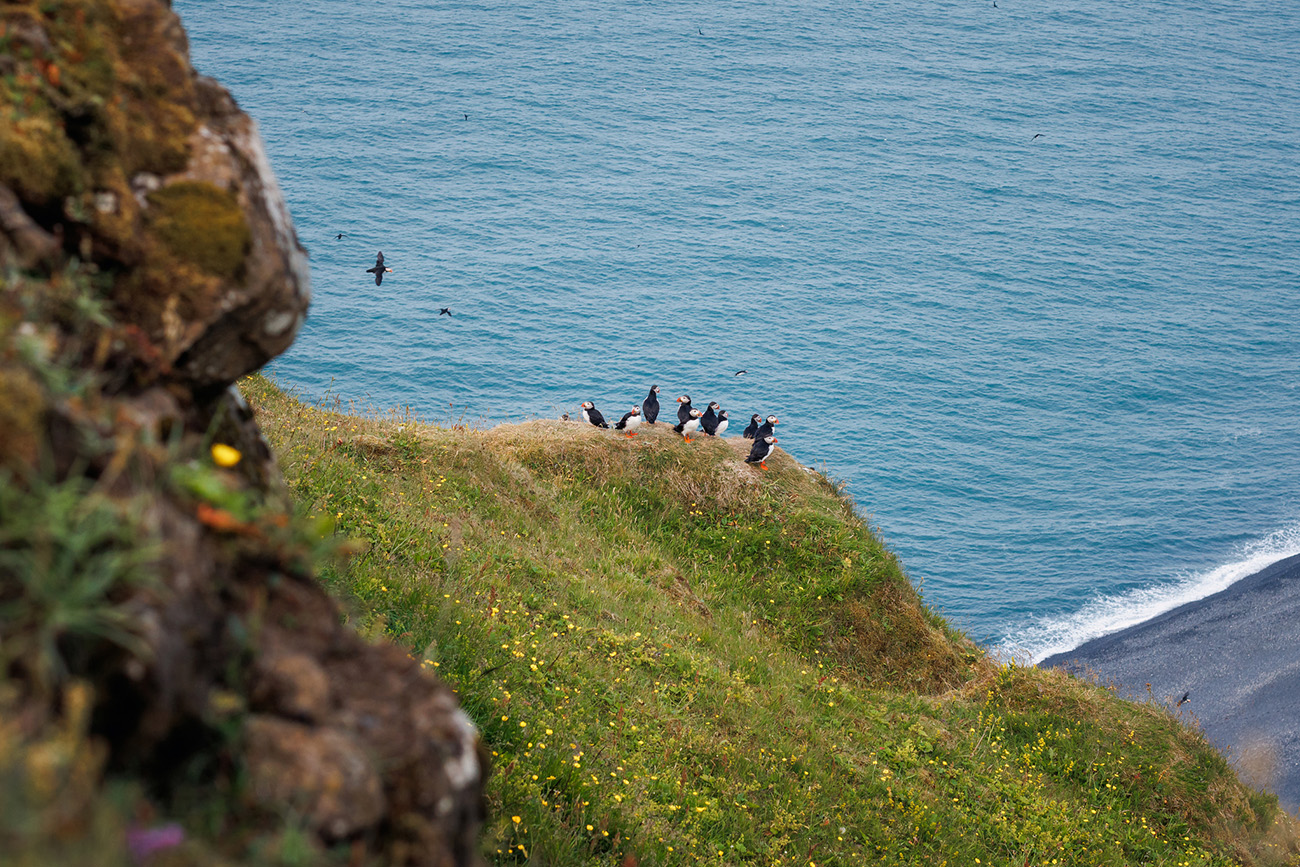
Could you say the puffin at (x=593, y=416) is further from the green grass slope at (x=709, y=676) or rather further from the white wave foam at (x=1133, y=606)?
the white wave foam at (x=1133, y=606)

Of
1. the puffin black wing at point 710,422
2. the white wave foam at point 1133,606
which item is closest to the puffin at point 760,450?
the puffin black wing at point 710,422

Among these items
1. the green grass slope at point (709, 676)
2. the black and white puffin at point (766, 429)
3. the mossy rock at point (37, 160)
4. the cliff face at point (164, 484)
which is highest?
the mossy rock at point (37, 160)

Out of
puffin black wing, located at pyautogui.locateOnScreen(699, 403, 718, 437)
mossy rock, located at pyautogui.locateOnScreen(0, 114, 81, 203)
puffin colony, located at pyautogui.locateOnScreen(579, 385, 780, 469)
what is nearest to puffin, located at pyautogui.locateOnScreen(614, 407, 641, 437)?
Answer: puffin colony, located at pyautogui.locateOnScreen(579, 385, 780, 469)

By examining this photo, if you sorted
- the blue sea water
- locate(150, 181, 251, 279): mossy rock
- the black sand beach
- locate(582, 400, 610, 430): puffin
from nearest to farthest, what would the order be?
locate(150, 181, 251, 279): mossy rock → locate(582, 400, 610, 430): puffin → the black sand beach → the blue sea water

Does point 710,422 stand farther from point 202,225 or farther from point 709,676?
point 202,225

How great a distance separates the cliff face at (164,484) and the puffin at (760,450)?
16.2m

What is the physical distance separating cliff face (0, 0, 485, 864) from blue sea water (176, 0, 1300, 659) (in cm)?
2692

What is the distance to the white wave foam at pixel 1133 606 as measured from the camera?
128 feet

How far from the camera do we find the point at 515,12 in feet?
359

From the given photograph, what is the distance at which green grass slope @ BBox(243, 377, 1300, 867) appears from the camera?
1067 cm

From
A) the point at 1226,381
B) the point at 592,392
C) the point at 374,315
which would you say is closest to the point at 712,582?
the point at 592,392

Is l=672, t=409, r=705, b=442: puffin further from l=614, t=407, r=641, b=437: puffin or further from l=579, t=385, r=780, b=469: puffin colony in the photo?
l=614, t=407, r=641, b=437: puffin

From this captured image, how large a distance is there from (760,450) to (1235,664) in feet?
88.6

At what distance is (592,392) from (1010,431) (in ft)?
83.1
